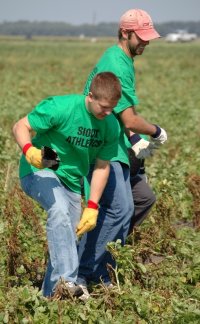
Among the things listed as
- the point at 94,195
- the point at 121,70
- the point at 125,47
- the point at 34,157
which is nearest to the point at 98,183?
the point at 94,195

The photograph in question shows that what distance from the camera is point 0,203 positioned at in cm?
578

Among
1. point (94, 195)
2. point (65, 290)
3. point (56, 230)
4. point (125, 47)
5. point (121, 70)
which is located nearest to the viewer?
point (65, 290)

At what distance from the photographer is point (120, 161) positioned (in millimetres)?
4473

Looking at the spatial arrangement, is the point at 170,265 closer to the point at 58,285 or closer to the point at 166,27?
the point at 58,285

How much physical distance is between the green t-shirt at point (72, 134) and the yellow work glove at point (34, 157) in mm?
192

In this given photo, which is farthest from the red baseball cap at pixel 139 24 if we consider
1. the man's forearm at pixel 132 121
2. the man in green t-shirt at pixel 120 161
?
the man's forearm at pixel 132 121

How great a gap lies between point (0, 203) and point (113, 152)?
1832 millimetres

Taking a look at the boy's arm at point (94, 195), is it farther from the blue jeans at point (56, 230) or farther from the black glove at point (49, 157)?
the black glove at point (49, 157)

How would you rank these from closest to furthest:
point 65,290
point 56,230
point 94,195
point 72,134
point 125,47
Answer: point 65,290
point 56,230
point 72,134
point 94,195
point 125,47

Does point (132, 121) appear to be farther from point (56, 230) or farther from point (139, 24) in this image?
point (56, 230)

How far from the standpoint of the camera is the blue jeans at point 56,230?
3.93 meters

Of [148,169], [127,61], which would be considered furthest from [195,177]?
[127,61]

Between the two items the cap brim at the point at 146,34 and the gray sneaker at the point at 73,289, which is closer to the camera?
the gray sneaker at the point at 73,289

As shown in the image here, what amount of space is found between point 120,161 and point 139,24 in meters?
0.90
